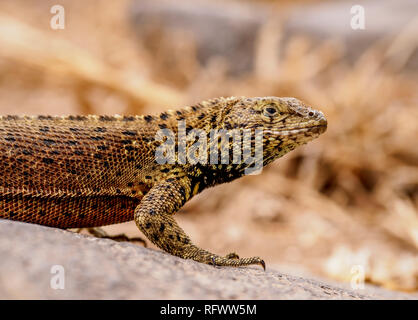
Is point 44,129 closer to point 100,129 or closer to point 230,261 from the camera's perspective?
point 100,129

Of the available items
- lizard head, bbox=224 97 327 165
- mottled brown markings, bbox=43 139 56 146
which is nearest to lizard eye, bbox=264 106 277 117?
lizard head, bbox=224 97 327 165

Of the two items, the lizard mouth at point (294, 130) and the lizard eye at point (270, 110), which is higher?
the lizard eye at point (270, 110)

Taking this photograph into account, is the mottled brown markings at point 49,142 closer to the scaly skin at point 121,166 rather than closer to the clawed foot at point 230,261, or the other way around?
the scaly skin at point 121,166

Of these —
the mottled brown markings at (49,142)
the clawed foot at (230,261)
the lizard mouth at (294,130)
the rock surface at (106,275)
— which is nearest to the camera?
the rock surface at (106,275)

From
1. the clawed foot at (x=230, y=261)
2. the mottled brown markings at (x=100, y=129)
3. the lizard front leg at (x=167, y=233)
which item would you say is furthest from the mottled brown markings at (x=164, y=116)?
the clawed foot at (x=230, y=261)

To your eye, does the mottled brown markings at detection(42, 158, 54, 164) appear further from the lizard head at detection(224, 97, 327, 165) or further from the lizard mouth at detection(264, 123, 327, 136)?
the lizard mouth at detection(264, 123, 327, 136)

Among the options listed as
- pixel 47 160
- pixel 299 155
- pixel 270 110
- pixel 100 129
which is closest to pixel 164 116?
pixel 100 129
